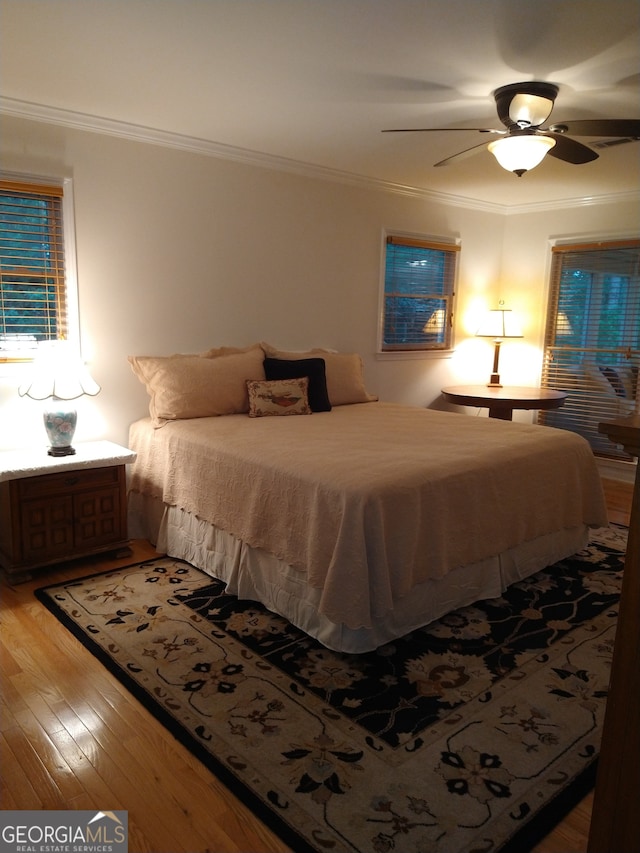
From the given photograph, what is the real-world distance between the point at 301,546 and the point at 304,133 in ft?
8.16

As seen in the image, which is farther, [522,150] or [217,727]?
[522,150]

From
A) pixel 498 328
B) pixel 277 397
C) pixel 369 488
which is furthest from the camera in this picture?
pixel 498 328

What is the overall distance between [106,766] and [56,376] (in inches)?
79.2

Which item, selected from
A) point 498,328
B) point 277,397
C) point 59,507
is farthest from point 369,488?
point 498,328

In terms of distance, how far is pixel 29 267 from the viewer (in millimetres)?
3312

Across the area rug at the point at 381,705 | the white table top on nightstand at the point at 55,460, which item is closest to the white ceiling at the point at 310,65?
the white table top on nightstand at the point at 55,460

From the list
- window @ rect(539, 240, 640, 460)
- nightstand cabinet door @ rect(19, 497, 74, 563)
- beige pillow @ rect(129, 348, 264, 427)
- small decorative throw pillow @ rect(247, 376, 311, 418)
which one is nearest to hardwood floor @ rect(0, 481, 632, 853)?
nightstand cabinet door @ rect(19, 497, 74, 563)

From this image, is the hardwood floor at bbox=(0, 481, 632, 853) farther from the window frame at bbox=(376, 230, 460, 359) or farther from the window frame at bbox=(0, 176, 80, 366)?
the window frame at bbox=(376, 230, 460, 359)

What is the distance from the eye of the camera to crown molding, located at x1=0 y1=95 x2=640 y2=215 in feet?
10.7

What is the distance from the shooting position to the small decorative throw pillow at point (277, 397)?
3.80 metres

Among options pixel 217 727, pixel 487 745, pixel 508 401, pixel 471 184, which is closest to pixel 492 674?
pixel 487 745

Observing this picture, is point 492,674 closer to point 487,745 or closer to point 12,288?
point 487,745

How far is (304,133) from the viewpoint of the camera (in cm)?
364

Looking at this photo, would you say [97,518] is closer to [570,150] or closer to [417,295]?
[570,150]
